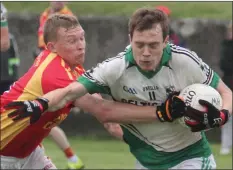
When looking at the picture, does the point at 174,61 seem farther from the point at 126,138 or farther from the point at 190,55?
the point at 126,138

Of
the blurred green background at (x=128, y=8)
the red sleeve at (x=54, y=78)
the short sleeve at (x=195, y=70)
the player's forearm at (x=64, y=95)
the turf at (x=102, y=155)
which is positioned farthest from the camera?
the blurred green background at (x=128, y=8)

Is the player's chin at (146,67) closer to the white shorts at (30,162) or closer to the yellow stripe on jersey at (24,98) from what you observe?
the yellow stripe on jersey at (24,98)

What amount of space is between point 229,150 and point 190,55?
7.00 metres

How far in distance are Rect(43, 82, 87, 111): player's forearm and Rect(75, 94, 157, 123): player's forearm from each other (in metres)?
0.25

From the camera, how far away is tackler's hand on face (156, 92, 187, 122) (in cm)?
639

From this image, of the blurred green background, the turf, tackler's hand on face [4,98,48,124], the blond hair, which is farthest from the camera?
the blurred green background

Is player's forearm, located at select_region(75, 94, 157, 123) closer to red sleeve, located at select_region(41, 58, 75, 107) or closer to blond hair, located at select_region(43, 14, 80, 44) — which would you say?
red sleeve, located at select_region(41, 58, 75, 107)

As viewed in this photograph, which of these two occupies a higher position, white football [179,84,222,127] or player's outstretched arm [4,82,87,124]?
player's outstretched arm [4,82,87,124]

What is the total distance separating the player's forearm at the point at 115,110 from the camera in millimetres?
6672

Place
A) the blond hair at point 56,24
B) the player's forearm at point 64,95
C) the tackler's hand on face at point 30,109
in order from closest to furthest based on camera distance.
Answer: the tackler's hand on face at point 30,109, the player's forearm at point 64,95, the blond hair at point 56,24

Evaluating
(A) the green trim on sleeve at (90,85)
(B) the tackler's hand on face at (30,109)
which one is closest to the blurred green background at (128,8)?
(A) the green trim on sleeve at (90,85)

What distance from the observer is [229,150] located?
13.4 metres

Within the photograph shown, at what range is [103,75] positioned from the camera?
662 centimetres

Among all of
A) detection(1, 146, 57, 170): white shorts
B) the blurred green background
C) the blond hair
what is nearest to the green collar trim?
the blond hair
